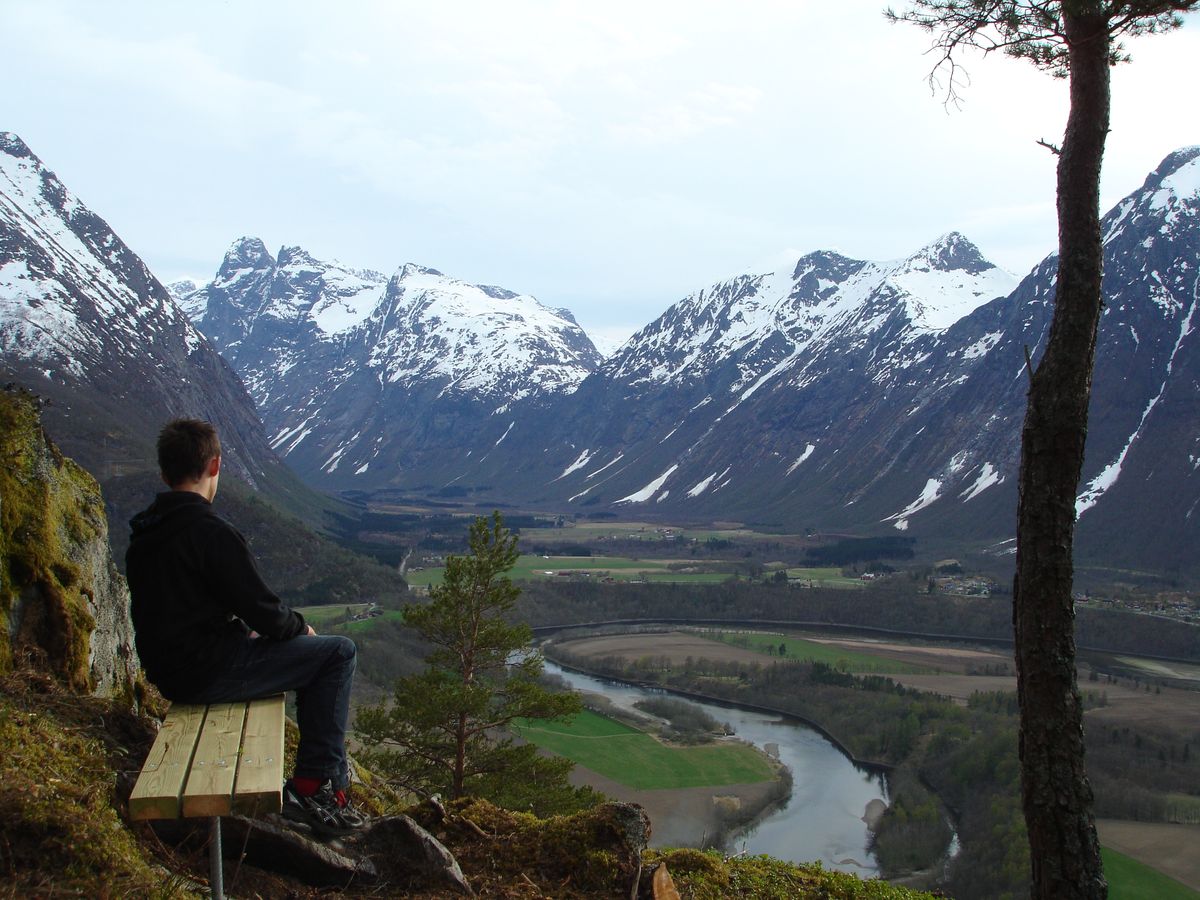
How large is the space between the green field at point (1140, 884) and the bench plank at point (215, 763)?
41112 millimetres

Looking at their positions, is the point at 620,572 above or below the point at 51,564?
below

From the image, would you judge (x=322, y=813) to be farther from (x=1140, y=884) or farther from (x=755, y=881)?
(x=1140, y=884)

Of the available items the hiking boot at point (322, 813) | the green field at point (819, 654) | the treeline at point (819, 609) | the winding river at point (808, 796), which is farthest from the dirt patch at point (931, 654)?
the hiking boot at point (322, 813)

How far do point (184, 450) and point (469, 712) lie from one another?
44.3 feet

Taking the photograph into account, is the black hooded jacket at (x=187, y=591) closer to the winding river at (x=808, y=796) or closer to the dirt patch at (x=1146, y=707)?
the winding river at (x=808, y=796)

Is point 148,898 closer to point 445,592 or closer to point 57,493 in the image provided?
point 57,493

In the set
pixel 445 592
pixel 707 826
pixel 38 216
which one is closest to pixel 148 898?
pixel 445 592

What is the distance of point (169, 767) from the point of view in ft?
14.8

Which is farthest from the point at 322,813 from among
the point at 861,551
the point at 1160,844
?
the point at 861,551

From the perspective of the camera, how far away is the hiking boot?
18.7 ft

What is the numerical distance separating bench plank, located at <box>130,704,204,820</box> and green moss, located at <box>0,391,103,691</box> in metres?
1.98

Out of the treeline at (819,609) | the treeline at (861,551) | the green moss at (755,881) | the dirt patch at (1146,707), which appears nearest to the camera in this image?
the green moss at (755,881)

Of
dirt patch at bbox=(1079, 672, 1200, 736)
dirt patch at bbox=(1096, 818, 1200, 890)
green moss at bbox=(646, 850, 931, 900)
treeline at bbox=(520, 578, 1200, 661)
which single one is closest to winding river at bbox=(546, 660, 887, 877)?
dirt patch at bbox=(1096, 818, 1200, 890)

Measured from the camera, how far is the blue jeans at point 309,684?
5566mm
